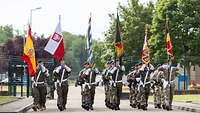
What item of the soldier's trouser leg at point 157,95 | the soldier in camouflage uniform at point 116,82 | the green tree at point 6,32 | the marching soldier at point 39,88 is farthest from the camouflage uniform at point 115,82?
the green tree at point 6,32

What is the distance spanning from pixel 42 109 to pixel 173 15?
32664 mm

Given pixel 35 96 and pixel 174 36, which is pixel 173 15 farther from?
pixel 35 96

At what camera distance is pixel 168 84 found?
2669 centimetres

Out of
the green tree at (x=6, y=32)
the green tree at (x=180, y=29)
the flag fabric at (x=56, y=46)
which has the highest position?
the green tree at (x=6, y=32)

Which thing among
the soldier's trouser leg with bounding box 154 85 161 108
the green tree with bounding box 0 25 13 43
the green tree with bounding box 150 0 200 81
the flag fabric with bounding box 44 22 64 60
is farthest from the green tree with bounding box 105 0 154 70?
the green tree with bounding box 0 25 13 43

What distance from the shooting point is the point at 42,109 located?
26625 millimetres

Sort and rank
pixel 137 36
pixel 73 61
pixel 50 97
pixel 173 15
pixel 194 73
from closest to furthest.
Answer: pixel 50 97
pixel 173 15
pixel 137 36
pixel 194 73
pixel 73 61


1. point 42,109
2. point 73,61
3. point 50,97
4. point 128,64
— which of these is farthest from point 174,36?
point 73,61

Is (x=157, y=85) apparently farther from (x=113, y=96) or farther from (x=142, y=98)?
(x=113, y=96)

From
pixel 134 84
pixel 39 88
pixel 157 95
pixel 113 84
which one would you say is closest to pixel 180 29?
pixel 134 84

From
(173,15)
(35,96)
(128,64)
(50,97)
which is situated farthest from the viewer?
(173,15)

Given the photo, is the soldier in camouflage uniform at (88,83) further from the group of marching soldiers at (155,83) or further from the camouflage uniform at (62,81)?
the group of marching soldiers at (155,83)

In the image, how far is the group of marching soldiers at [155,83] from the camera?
87.5 feet

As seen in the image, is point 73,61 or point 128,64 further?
point 73,61
